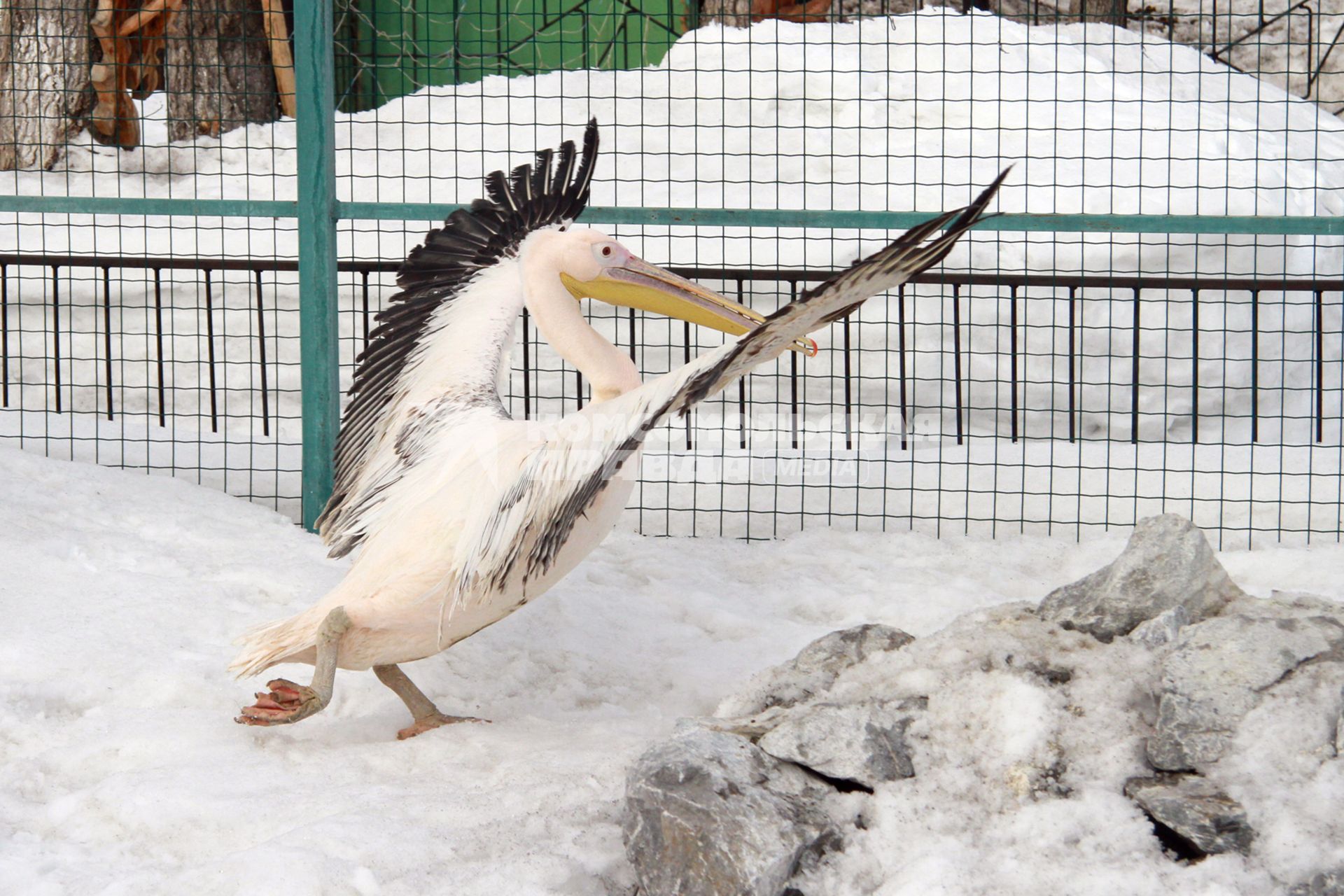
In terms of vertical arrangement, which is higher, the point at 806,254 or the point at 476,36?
the point at 476,36

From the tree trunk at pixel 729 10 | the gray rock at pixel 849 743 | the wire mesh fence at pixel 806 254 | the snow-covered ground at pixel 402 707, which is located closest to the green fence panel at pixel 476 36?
the wire mesh fence at pixel 806 254

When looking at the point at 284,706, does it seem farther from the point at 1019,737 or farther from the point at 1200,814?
the point at 1200,814

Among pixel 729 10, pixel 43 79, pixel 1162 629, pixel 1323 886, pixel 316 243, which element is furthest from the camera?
pixel 729 10

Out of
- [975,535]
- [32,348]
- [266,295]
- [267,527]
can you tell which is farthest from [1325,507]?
[32,348]

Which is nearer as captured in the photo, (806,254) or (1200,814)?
(1200,814)

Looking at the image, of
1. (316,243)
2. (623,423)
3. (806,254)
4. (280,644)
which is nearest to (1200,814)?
(623,423)

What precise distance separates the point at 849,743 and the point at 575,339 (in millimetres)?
1243

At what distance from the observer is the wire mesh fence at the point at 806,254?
563cm

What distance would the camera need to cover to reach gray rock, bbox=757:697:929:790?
2.73m

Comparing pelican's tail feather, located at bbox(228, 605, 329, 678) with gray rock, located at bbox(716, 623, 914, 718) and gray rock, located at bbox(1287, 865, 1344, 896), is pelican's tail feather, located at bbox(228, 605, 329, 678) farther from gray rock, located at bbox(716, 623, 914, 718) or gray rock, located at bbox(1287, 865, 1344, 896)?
gray rock, located at bbox(1287, 865, 1344, 896)

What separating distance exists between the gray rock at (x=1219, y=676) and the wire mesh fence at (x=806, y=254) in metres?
2.31

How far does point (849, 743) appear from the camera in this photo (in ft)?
9.04

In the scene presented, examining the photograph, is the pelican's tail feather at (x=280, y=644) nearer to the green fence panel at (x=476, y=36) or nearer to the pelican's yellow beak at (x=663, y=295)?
the pelican's yellow beak at (x=663, y=295)

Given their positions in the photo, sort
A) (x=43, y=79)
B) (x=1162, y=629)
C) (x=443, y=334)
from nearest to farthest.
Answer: (x=1162, y=629) → (x=443, y=334) → (x=43, y=79)
